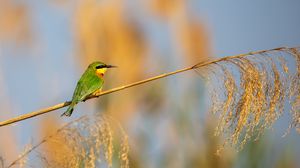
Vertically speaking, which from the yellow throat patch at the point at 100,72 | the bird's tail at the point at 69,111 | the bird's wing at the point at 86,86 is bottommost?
the bird's tail at the point at 69,111

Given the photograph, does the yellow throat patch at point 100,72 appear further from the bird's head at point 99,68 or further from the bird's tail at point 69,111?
the bird's tail at point 69,111

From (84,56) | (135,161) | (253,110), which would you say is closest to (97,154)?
(253,110)

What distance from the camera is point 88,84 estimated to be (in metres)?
3.10

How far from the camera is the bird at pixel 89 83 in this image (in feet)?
9.41

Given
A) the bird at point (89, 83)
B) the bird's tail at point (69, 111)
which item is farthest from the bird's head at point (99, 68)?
the bird's tail at point (69, 111)

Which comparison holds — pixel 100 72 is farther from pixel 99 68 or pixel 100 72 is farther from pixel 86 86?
pixel 86 86

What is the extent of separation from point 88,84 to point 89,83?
2 cm

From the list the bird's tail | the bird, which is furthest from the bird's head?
the bird's tail

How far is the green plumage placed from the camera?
2.87m

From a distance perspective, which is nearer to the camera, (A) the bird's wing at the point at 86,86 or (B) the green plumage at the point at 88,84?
(B) the green plumage at the point at 88,84

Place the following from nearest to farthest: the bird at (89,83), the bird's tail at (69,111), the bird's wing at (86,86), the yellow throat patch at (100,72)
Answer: the bird's tail at (69,111), the bird at (89,83), the bird's wing at (86,86), the yellow throat patch at (100,72)

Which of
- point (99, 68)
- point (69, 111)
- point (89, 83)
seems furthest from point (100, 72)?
point (69, 111)

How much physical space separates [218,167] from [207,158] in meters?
0.07

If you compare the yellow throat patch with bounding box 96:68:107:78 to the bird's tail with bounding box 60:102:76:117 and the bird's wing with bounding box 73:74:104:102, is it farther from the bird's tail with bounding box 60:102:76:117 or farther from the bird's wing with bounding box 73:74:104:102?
the bird's tail with bounding box 60:102:76:117
